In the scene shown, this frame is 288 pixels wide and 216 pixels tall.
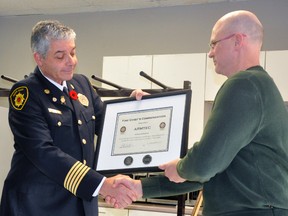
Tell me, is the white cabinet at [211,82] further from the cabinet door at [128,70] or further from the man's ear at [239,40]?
the man's ear at [239,40]

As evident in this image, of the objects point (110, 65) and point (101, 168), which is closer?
point (101, 168)

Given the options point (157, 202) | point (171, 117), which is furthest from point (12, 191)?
point (157, 202)

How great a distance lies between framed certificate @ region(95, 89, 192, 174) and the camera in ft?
6.62

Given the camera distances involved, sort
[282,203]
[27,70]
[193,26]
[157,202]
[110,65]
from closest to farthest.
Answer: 1. [282,203]
2. [157,202]
3. [110,65]
4. [193,26]
5. [27,70]

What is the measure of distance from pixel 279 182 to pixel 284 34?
3.06m

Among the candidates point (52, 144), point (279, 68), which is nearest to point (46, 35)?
point (52, 144)

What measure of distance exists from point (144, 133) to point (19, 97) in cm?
60

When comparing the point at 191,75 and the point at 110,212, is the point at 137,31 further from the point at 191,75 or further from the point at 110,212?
the point at 110,212

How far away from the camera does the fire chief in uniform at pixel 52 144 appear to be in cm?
197

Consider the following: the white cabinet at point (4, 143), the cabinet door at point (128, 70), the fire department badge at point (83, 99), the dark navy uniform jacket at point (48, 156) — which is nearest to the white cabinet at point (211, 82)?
the cabinet door at point (128, 70)

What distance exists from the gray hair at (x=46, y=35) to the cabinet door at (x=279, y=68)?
2121mm

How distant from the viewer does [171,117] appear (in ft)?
6.84

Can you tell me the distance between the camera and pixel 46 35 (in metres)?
2.08

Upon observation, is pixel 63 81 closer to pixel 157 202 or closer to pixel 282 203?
pixel 282 203
